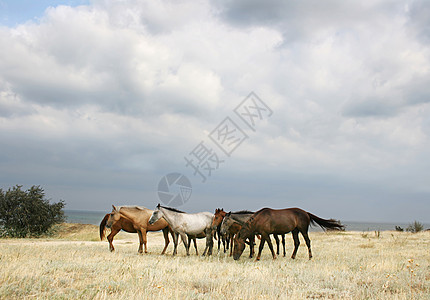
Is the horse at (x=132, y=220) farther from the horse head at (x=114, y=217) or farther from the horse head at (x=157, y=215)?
the horse head at (x=157, y=215)

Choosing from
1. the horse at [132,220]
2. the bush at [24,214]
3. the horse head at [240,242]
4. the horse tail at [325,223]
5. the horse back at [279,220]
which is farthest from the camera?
the bush at [24,214]

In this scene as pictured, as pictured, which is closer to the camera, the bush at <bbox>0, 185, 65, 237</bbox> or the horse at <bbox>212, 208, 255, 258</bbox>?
the horse at <bbox>212, 208, 255, 258</bbox>

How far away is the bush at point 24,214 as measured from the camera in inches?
882

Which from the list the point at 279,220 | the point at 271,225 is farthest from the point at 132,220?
the point at 279,220

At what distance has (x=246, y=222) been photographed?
12.2m

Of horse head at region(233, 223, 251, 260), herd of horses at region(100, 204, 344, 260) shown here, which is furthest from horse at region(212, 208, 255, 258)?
horse head at region(233, 223, 251, 260)

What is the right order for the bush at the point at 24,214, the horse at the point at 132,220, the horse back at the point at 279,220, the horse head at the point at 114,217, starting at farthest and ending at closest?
the bush at the point at 24,214 → the horse at the point at 132,220 → the horse head at the point at 114,217 → the horse back at the point at 279,220

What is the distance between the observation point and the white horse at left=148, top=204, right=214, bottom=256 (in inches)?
515

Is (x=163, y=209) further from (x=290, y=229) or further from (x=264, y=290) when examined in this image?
(x=264, y=290)

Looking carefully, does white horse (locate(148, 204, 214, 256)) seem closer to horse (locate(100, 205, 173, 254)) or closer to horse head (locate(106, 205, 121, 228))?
horse (locate(100, 205, 173, 254))

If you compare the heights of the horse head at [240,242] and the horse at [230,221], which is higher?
the horse at [230,221]

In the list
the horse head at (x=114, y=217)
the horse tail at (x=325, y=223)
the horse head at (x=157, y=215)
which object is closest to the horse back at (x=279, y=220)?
the horse tail at (x=325, y=223)

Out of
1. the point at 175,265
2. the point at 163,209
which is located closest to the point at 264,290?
the point at 175,265

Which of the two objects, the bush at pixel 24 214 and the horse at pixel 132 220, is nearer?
the horse at pixel 132 220
